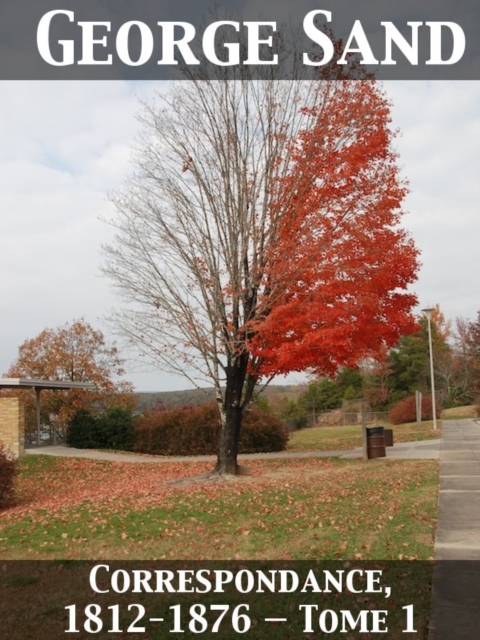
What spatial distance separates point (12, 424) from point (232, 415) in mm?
10535

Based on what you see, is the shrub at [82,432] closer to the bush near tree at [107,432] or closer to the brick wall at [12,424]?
the bush near tree at [107,432]

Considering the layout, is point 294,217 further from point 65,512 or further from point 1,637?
point 1,637

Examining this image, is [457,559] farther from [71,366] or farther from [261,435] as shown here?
[71,366]

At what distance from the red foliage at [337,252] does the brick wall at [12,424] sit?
35.7ft

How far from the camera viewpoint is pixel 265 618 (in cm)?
512

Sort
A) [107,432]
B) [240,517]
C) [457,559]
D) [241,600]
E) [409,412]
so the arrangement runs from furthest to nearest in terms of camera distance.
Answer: [409,412]
[107,432]
[240,517]
[457,559]
[241,600]

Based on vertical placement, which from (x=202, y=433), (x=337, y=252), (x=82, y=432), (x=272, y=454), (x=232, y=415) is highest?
(x=337, y=252)

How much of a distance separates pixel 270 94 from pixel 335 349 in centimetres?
557

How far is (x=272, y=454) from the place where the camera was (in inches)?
793

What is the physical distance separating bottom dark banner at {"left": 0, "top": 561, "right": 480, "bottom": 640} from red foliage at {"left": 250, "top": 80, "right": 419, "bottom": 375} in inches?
277

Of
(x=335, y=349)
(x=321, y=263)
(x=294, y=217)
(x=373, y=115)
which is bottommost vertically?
(x=335, y=349)

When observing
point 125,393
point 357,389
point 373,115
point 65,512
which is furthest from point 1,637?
point 357,389

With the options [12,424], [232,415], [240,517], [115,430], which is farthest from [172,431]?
[240,517]

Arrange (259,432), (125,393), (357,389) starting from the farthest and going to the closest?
(357,389) → (125,393) → (259,432)
